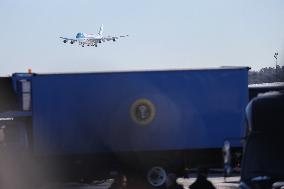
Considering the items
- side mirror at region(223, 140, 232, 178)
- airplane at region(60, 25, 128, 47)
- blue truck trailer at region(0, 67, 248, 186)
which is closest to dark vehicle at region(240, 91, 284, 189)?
side mirror at region(223, 140, 232, 178)

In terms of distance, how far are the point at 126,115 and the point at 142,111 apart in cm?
47

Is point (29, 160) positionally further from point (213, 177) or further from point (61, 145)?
point (213, 177)

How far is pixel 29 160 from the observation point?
67.8 feet

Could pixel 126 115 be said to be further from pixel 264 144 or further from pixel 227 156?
pixel 227 156

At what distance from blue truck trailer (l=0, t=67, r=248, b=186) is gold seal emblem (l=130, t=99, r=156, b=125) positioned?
29 millimetres

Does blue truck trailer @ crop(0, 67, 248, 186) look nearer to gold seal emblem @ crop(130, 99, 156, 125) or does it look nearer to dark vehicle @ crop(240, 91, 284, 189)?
gold seal emblem @ crop(130, 99, 156, 125)

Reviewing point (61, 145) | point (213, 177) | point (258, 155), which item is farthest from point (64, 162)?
point (258, 155)

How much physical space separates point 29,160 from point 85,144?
65.0 inches

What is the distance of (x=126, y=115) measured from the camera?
68.1 feet

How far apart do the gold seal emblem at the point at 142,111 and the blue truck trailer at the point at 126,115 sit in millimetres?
29

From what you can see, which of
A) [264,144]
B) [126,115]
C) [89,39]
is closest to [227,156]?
[264,144]

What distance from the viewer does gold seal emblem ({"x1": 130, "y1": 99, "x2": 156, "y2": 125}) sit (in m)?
20.8

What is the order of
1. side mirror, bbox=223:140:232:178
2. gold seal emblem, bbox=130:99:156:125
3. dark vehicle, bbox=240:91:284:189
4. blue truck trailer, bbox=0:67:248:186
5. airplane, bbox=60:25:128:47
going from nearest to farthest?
side mirror, bbox=223:140:232:178 → dark vehicle, bbox=240:91:284:189 → blue truck trailer, bbox=0:67:248:186 → gold seal emblem, bbox=130:99:156:125 → airplane, bbox=60:25:128:47

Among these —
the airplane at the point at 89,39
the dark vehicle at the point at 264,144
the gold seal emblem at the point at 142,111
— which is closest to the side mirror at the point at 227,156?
the dark vehicle at the point at 264,144
